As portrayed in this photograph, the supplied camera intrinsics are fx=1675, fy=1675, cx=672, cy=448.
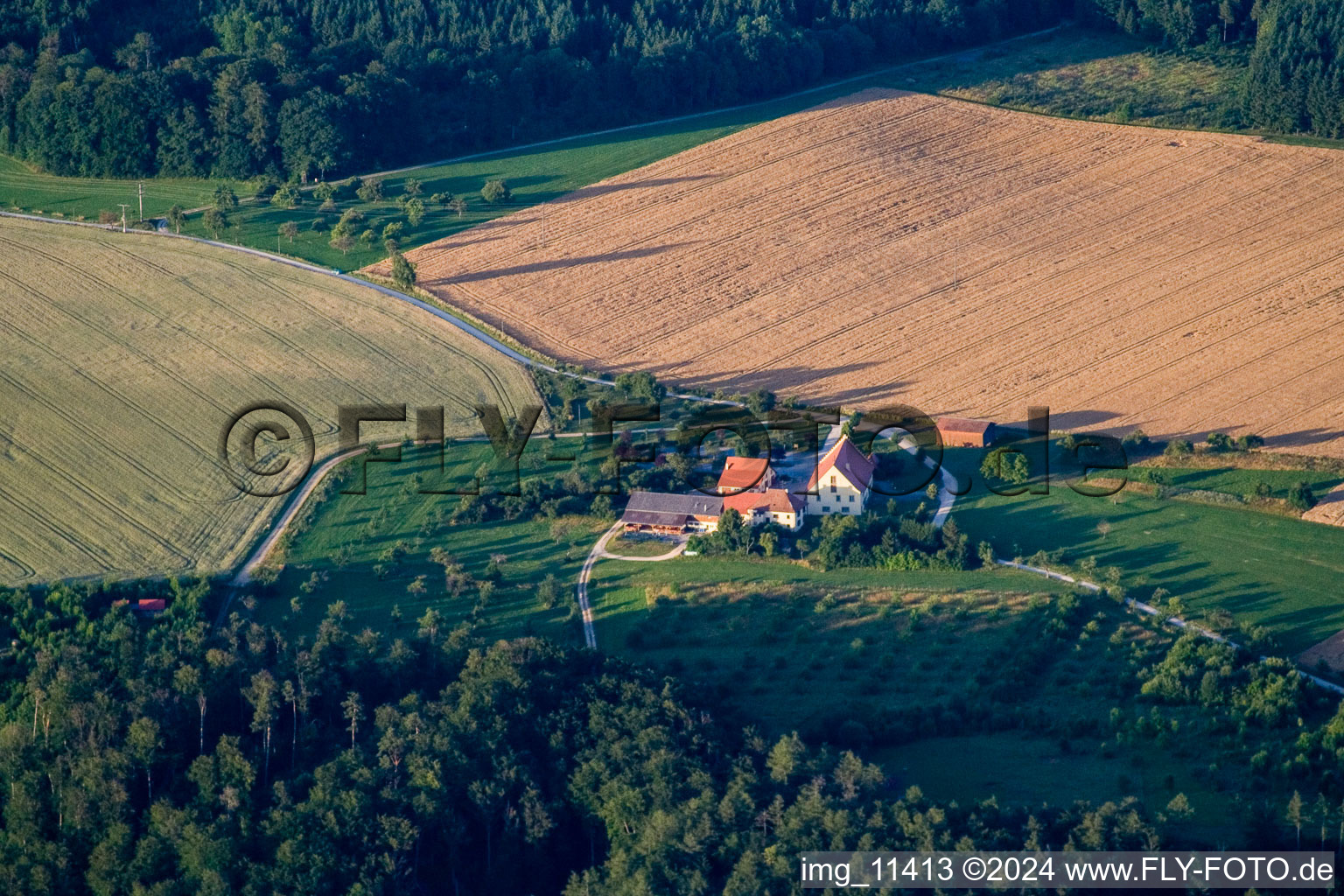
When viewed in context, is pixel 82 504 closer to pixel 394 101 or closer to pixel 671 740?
pixel 671 740

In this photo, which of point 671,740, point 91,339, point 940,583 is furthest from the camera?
point 91,339

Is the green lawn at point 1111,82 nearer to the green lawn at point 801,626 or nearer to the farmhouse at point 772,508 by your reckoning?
the farmhouse at point 772,508

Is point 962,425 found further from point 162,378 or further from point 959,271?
point 162,378

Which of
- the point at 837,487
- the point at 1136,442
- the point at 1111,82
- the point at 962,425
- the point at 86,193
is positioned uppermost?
the point at 1111,82

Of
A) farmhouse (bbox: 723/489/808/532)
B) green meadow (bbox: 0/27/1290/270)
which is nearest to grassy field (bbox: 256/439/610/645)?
farmhouse (bbox: 723/489/808/532)

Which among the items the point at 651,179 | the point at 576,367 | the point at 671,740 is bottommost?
the point at 671,740

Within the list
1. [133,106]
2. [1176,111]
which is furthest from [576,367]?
[1176,111]

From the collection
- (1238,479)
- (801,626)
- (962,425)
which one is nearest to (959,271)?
(962,425)

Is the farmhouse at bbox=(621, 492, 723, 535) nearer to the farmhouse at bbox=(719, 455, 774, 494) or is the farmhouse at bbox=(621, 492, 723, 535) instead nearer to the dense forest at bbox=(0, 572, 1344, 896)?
the farmhouse at bbox=(719, 455, 774, 494)
